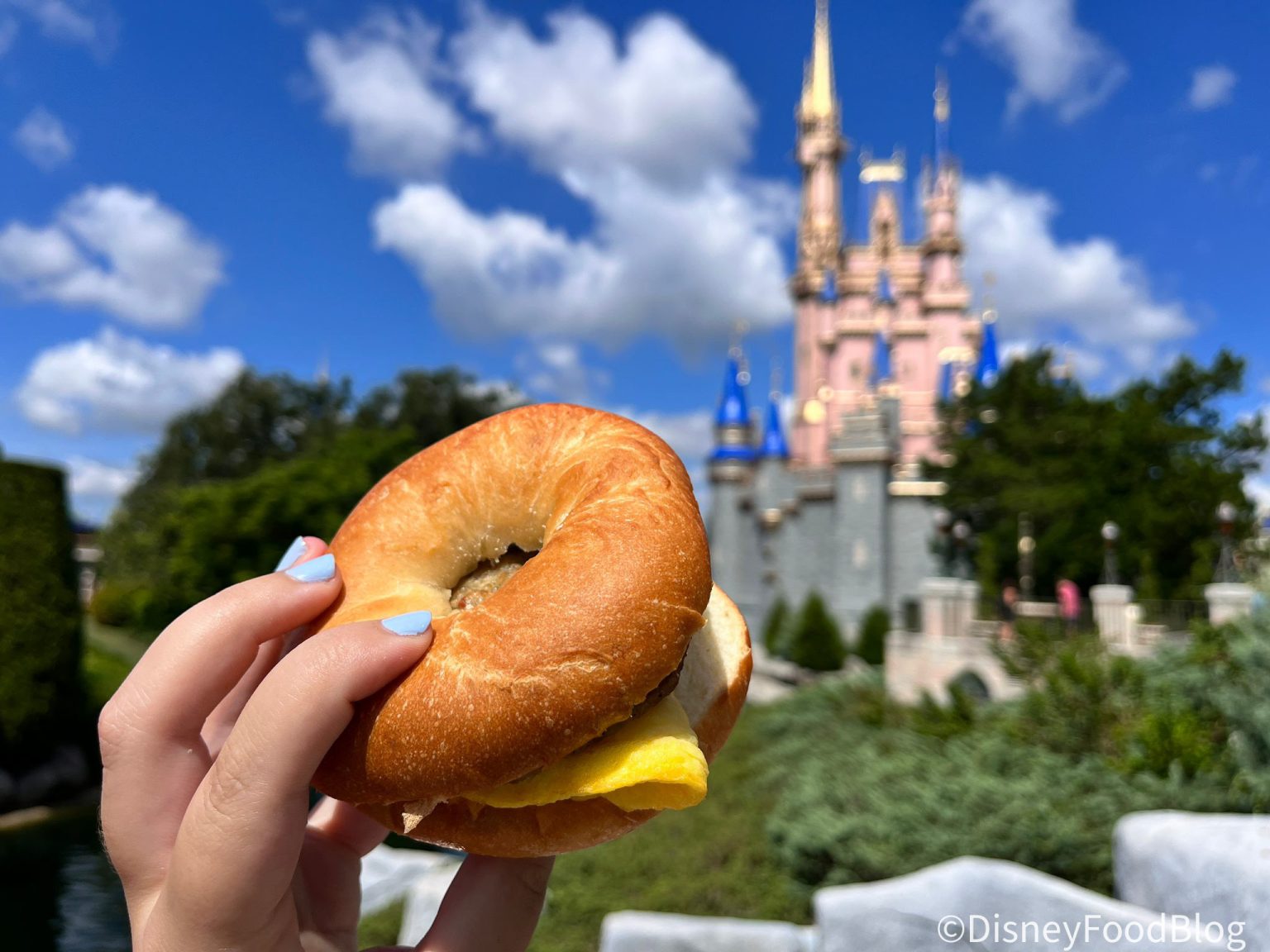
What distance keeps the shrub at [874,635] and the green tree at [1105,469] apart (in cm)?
409

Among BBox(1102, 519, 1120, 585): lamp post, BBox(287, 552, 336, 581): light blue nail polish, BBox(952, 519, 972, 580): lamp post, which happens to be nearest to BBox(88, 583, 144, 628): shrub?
BBox(952, 519, 972, 580): lamp post

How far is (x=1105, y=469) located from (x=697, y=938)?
1962 cm

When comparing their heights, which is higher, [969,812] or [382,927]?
[969,812]

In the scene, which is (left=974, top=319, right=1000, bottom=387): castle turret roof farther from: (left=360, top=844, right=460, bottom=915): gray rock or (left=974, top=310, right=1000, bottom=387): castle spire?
(left=360, top=844, right=460, bottom=915): gray rock

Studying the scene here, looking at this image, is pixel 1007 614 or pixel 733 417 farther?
pixel 733 417

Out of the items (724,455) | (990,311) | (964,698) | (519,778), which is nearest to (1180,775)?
(964,698)

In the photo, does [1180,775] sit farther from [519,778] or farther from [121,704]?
[121,704]

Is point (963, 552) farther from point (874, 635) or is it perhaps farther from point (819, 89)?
point (819, 89)

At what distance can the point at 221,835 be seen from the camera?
147 cm

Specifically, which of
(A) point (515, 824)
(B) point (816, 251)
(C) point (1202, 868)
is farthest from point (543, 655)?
(B) point (816, 251)

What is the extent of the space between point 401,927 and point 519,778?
19.9ft

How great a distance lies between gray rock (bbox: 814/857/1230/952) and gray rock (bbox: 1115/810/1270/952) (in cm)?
21

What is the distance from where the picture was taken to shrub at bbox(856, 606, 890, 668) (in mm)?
25656

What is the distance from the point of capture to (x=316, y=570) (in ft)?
6.10
